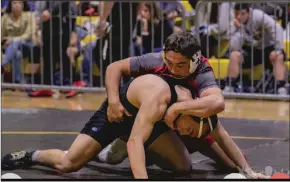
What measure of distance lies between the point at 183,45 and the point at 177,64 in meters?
0.14

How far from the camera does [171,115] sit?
16.4ft

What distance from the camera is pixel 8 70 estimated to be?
408 inches

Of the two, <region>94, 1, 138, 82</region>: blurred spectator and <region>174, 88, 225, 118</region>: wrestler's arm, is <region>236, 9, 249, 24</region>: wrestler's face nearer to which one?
<region>94, 1, 138, 82</region>: blurred spectator

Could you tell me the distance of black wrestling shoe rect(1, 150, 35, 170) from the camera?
19.3 ft

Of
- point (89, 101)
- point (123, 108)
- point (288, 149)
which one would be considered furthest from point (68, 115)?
point (123, 108)

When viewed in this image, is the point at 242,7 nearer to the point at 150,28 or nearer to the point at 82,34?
the point at 150,28

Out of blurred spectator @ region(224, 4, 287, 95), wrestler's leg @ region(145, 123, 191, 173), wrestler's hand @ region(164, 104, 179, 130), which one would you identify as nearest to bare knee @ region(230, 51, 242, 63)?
blurred spectator @ region(224, 4, 287, 95)

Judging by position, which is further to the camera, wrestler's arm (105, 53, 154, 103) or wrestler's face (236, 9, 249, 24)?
wrestler's face (236, 9, 249, 24)

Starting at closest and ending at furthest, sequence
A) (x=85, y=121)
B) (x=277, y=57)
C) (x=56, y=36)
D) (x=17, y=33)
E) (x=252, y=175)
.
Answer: (x=252, y=175) < (x=85, y=121) < (x=277, y=57) < (x=56, y=36) < (x=17, y=33)

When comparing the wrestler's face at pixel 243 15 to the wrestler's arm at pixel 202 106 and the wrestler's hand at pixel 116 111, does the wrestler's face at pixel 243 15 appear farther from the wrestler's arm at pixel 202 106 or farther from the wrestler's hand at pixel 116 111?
the wrestler's arm at pixel 202 106

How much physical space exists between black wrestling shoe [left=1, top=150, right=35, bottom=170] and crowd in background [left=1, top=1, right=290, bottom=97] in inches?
154

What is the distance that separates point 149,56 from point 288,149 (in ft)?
6.63

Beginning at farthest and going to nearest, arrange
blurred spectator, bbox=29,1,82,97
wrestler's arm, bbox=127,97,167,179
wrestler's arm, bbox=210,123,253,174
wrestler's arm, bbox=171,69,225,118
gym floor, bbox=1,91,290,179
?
blurred spectator, bbox=29,1,82,97 → gym floor, bbox=1,91,290,179 → wrestler's arm, bbox=210,123,253,174 → wrestler's arm, bbox=171,69,225,118 → wrestler's arm, bbox=127,97,167,179

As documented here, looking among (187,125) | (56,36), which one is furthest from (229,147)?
(56,36)
